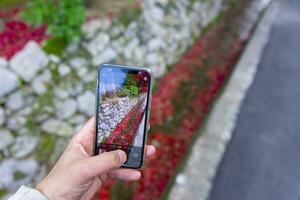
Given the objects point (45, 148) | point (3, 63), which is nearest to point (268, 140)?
point (45, 148)

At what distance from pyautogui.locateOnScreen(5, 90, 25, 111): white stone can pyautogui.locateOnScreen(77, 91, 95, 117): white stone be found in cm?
76

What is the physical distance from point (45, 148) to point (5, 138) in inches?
18.7

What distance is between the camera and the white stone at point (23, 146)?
492 centimetres

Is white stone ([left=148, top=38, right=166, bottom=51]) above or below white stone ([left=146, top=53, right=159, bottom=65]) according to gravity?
above

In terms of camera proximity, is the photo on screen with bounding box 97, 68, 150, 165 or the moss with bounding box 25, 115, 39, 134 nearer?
the photo on screen with bounding box 97, 68, 150, 165

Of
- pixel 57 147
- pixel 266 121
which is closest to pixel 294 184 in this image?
pixel 266 121

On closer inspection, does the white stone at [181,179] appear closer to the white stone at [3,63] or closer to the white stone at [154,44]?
the white stone at [3,63]

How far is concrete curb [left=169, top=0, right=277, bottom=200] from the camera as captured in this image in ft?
15.7

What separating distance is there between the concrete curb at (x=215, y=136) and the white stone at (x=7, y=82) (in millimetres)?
1965

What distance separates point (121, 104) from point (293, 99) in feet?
14.2

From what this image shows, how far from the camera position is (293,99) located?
6.41 m

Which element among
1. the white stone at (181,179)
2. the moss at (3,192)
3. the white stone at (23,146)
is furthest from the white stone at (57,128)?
the white stone at (181,179)

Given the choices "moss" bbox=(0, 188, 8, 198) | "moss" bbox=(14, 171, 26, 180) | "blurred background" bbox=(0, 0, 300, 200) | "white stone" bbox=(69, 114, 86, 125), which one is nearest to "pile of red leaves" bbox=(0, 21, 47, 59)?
"blurred background" bbox=(0, 0, 300, 200)

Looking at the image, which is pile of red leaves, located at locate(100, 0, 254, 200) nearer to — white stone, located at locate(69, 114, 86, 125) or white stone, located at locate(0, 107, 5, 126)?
white stone, located at locate(69, 114, 86, 125)
